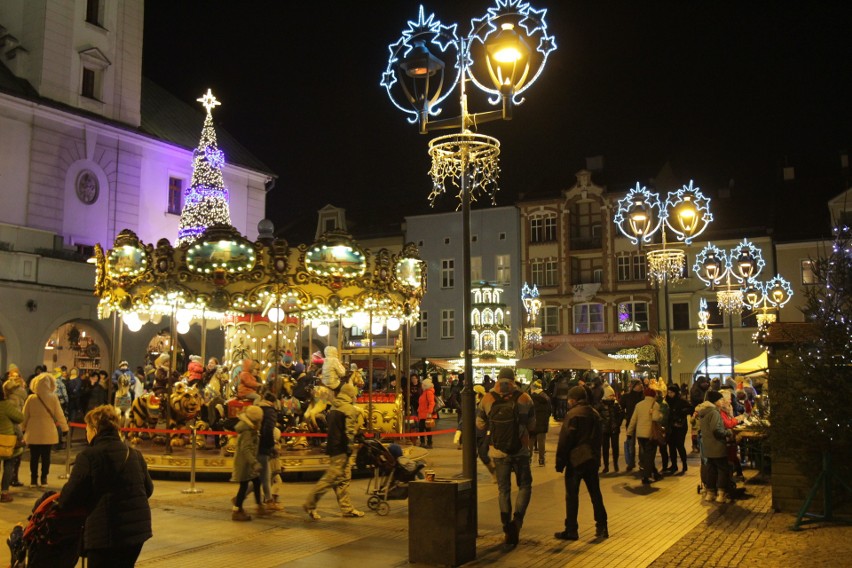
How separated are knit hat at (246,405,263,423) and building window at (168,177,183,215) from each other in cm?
2447

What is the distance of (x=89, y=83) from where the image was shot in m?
30.9

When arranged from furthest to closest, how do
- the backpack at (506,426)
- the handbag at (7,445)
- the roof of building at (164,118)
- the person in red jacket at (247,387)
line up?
1. the roof of building at (164,118)
2. the person in red jacket at (247,387)
3. the handbag at (7,445)
4. the backpack at (506,426)

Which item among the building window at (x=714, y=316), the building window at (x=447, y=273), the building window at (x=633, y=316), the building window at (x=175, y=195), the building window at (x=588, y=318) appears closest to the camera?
the building window at (x=175, y=195)

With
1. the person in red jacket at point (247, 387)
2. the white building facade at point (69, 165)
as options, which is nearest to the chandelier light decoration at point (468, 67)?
the person in red jacket at point (247, 387)

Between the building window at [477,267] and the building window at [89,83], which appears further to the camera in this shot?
the building window at [477,267]

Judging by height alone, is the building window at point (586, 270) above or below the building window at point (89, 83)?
below

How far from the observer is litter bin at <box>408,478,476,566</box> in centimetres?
810

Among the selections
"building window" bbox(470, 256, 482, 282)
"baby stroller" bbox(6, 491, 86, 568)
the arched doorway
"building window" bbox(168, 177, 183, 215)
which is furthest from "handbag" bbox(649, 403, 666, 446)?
"building window" bbox(470, 256, 482, 282)

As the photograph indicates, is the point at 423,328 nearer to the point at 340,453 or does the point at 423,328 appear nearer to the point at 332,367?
the point at 332,367

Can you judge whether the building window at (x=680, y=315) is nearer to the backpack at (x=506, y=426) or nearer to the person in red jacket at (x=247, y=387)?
the person in red jacket at (x=247, y=387)

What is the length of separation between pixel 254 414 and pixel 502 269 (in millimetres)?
41814

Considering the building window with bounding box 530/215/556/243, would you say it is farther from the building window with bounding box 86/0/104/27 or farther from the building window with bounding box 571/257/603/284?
the building window with bounding box 86/0/104/27

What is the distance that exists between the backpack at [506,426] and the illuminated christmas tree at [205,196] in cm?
1371

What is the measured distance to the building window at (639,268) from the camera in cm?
4919
